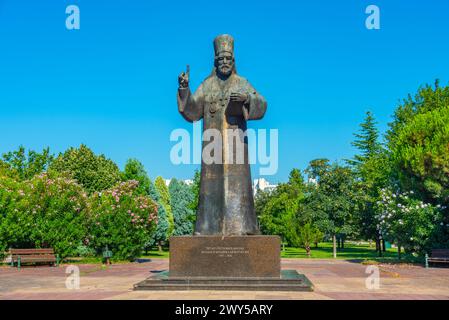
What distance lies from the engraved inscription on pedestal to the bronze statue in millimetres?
476

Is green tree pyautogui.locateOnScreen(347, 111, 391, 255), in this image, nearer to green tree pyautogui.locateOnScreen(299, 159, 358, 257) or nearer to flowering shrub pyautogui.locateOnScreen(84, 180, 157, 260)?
green tree pyautogui.locateOnScreen(299, 159, 358, 257)

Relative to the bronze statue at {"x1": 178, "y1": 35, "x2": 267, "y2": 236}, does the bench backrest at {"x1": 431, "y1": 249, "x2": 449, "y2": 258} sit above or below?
below

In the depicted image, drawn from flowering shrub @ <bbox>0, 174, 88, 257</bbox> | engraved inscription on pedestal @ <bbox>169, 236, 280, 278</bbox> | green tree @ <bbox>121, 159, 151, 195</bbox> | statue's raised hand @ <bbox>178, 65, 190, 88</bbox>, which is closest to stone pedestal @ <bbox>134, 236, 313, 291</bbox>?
engraved inscription on pedestal @ <bbox>169, 236, 280, 278</bbox>

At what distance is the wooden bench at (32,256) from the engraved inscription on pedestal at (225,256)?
12383 millimetres

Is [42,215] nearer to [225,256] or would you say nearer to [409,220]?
[225,256]

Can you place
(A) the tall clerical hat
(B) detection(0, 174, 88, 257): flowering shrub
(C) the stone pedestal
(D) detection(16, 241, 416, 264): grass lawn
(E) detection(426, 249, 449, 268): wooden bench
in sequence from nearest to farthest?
(C) the stone pedestal → (A) the tall clerical hat → (E) detection(426, 249, 449, 268): wooden bench → (B) detection(0, 174, 88, 257): flowering shrub → (D) detection(16, 241, 416, 264): grass lawn

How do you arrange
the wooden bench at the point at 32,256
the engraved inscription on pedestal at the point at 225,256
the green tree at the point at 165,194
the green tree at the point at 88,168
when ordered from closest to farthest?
1. the engraved inscription on pedestal at the point at 225,256
2. the wooden bench at the point at 32,256
3. the green tree at the point at 88,168
4. the green tree at the point at 165,194

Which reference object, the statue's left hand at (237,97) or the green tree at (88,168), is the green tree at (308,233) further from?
the statue's left hand at (237,97)

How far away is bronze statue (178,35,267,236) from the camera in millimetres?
11117

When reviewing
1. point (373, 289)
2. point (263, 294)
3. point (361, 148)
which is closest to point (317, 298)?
point (263, 294)

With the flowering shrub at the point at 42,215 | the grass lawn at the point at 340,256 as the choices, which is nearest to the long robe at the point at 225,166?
the flowering shrub at the point at 42,215

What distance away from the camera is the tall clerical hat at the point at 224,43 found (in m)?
11.6

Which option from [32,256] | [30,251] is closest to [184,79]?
[32,256]

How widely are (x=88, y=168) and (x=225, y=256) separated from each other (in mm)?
41116
